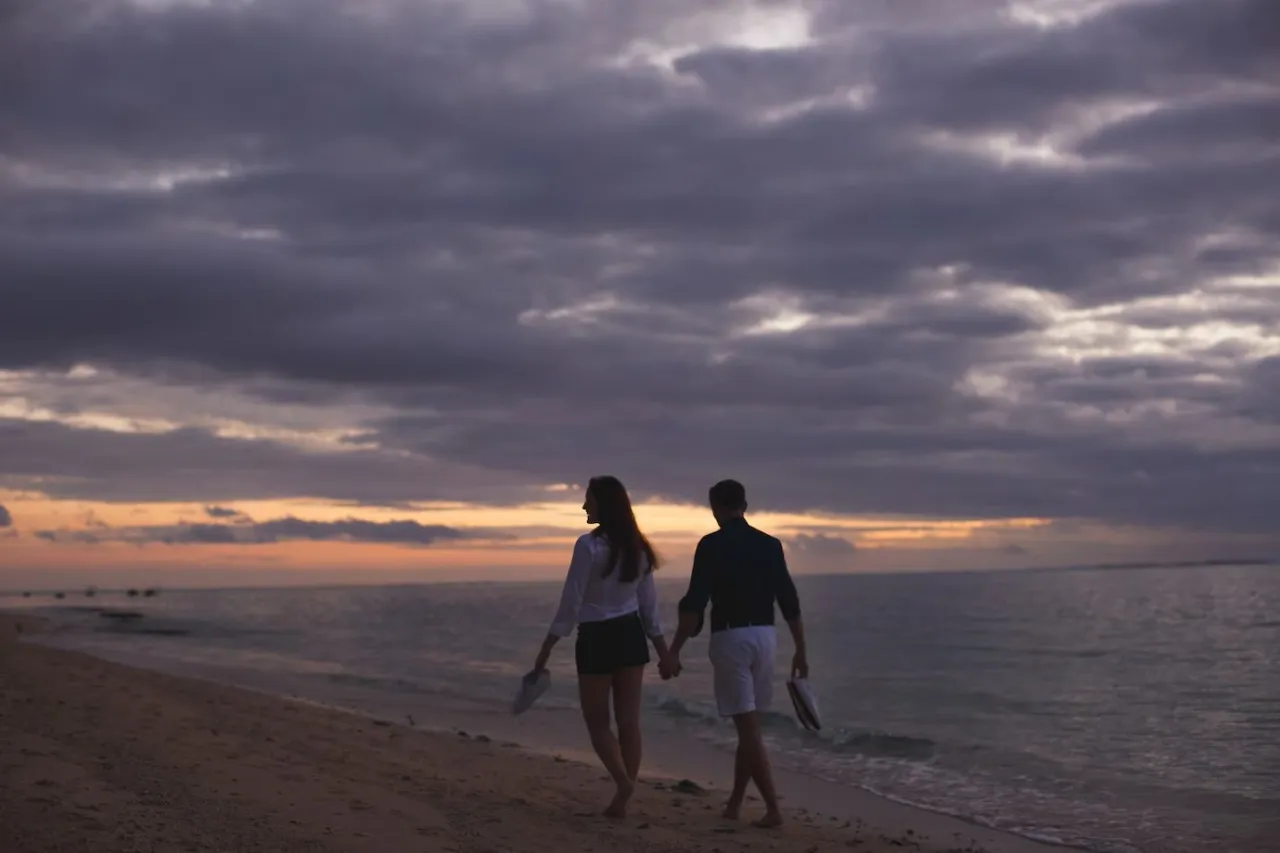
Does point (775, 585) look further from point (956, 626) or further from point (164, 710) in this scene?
point (956, 626)

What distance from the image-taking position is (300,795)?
710 centimetres

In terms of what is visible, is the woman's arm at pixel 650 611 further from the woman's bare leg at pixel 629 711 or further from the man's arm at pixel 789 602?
the man's arm at pixel 789 602

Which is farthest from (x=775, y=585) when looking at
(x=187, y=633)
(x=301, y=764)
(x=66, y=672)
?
(x=187, y=633)

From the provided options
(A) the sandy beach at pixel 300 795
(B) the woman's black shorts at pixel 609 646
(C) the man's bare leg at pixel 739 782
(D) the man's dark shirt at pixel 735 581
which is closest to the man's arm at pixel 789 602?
(D) the man's dark shirt at pixel 735 581

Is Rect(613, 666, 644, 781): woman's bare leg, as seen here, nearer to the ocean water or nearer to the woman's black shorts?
the woman's black shorts

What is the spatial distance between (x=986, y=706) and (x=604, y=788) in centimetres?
1266

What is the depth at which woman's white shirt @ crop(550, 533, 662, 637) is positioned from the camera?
6734 mm

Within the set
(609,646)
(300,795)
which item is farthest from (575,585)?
(300,795)

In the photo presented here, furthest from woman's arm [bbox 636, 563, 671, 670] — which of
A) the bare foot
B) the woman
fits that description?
the bare foot

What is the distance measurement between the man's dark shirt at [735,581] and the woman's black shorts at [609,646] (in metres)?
0.39

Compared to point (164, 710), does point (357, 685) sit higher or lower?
lower

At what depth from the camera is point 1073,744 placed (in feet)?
49.8

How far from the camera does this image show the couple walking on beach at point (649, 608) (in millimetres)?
6781

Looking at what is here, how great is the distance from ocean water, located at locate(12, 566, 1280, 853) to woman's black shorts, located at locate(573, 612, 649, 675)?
4.39 meters
